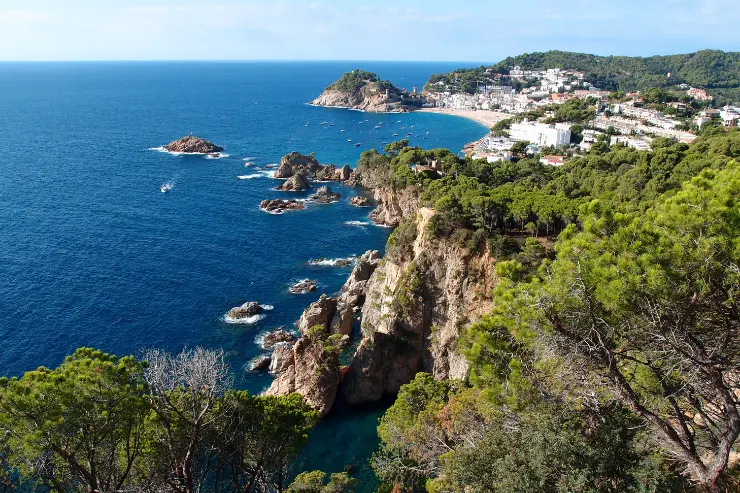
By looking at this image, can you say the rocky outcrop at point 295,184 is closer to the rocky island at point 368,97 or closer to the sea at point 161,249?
the sea at point 161,249

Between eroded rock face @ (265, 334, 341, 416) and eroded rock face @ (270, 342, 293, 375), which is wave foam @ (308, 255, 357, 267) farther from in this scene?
eroded rock face @ (265, 334, 341, 416)

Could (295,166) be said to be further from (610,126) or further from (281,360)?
(610,126)

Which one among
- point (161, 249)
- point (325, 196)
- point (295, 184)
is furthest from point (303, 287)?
point (295, 184)

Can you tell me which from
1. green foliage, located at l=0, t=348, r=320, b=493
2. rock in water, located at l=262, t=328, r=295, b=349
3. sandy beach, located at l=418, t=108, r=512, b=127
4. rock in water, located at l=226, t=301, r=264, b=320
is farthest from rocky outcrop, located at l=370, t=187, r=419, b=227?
sandy beach, located at l=418, t=108, r=512, b=127

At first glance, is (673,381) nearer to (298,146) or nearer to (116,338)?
(116,338)

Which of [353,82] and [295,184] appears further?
[353,82]

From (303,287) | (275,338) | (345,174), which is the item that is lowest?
(275,338)
